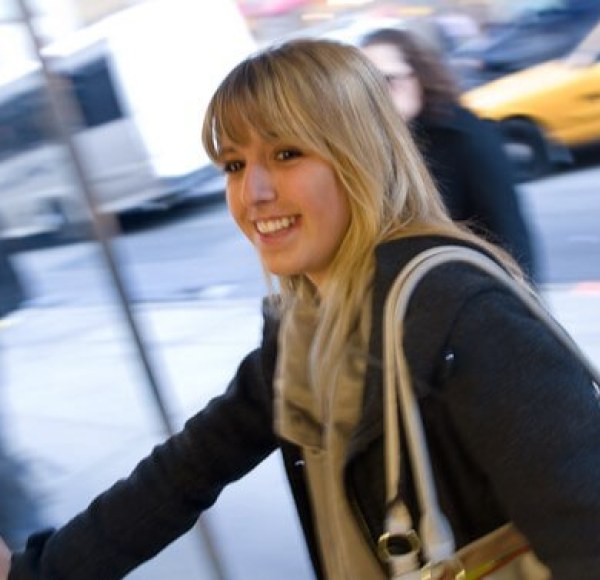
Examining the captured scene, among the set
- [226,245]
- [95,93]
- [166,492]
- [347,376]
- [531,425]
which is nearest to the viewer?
[531,425]

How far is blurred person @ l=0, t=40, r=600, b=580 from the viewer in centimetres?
100

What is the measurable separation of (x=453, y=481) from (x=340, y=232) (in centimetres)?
34

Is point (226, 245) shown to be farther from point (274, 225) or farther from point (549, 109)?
point (274, 225)

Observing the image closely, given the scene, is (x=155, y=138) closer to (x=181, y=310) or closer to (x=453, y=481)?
(x=181, y=310)

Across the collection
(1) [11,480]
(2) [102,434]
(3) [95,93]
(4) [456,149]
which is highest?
(3) [95,93]

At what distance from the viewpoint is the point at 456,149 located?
266cm

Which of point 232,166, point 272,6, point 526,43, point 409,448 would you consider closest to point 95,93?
point 232,166

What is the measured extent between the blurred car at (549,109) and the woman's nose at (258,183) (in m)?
7.12

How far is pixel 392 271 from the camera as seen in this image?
112 centimetres

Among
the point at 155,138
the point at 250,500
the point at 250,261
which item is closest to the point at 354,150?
the point at 250,500

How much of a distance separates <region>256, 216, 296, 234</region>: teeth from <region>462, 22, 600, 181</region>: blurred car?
7.12 metres

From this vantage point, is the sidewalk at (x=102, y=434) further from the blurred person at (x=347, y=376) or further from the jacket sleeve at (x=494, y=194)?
the blurred person at (x=347, y=376)

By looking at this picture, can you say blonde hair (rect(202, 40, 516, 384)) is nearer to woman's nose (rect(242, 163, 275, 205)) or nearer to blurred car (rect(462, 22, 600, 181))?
woman's nose (rect(242, 163, 275, 205))

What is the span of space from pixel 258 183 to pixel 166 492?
0.45m
